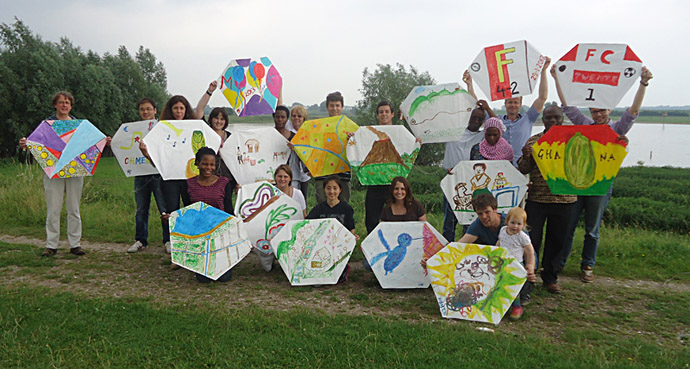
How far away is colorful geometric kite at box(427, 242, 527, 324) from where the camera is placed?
439 centimetres

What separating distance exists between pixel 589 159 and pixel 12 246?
8.30 metres

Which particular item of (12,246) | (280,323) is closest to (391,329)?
(280,323)

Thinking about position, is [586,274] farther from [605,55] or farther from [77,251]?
[77,251]

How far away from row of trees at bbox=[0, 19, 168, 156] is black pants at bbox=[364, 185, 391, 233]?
2512 centimetres

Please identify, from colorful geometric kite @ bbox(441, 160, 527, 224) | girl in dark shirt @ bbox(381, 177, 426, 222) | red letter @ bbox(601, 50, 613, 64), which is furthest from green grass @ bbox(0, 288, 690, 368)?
red letter @ bbox(601, 50, 613, 64)

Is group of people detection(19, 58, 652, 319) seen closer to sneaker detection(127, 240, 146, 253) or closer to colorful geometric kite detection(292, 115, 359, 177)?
sneaker detection(127, 240, 146, 253)

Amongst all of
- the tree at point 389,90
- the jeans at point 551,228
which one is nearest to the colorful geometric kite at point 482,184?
the jeans at point 551,228

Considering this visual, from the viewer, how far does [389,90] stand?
1097 inches

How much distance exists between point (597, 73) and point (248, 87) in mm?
4593

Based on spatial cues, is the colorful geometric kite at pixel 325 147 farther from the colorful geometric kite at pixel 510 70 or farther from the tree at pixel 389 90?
the tree at pixel 389 90

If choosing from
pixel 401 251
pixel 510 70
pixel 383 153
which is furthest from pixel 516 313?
pixel 510 70

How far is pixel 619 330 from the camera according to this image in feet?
14.3

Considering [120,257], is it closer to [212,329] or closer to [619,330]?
[212,329]

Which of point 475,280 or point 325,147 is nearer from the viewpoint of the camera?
point 475,280
